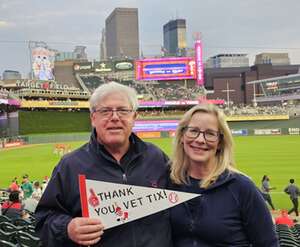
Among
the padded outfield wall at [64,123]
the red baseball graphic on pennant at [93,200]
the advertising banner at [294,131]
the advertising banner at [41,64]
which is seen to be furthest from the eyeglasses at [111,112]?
the advertising banner at [41,64]

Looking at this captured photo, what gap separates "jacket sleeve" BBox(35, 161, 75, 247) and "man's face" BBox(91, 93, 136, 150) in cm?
39

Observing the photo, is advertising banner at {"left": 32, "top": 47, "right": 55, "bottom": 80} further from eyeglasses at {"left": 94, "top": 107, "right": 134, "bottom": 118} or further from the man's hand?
the man's hand

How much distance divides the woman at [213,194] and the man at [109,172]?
126 mm

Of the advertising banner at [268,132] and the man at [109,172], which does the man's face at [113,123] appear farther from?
the advertising banner at [268,132]

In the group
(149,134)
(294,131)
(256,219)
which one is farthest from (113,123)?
(294,131)

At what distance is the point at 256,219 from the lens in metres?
2.78

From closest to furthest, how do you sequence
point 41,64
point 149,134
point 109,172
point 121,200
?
point 121,200
point 109,172
point 149,134
point 41,64

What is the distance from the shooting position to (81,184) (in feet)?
8.75

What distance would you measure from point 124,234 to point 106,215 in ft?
0.64

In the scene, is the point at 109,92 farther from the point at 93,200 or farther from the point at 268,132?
the point at 268,132

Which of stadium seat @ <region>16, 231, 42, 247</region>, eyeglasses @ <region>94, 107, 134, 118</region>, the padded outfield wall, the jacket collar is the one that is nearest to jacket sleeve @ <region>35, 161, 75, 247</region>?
the jacket collar

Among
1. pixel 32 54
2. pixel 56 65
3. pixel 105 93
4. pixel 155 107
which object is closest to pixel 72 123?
pixel 155 107

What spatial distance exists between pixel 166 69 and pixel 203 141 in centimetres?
7793

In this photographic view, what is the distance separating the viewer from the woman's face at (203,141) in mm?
3000
